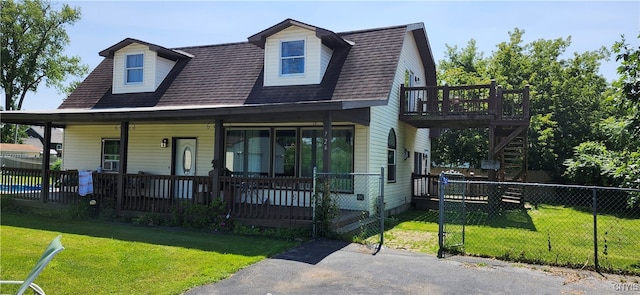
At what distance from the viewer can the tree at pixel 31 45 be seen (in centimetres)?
3200

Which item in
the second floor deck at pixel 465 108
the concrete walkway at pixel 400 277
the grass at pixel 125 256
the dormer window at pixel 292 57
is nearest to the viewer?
the grass at pixel 125 256

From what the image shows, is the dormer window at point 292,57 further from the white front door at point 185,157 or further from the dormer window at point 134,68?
the dormer window at point 134,68

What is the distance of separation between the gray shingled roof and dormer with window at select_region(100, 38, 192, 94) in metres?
0.29

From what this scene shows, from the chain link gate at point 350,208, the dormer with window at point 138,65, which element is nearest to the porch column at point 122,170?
the dormer with window at point 138,65

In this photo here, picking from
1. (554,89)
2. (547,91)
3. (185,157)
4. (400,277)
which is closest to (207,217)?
(185,157)

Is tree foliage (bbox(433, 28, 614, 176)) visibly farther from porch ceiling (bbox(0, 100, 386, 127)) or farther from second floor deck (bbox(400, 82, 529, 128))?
porch ceiling (bbox(0, 100, 386, 127))

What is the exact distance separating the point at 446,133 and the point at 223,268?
20.0 metres

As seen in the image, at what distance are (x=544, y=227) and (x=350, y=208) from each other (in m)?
5.21

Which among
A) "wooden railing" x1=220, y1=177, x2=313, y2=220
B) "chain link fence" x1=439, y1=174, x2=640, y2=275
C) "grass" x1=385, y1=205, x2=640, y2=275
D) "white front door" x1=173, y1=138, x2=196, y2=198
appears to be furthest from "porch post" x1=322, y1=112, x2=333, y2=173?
"white front door" x1=173, y1=138, x2=196, y2=198

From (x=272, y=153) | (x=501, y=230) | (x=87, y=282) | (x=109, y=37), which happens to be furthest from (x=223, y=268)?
(x=109, y=37)

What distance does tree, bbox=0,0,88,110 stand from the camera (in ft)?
105

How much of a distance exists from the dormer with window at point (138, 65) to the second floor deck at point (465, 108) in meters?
8.41

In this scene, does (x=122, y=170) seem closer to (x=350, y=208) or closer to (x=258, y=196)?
(x=258, y=196)

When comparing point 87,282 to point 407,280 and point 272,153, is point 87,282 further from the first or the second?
point 272,153
